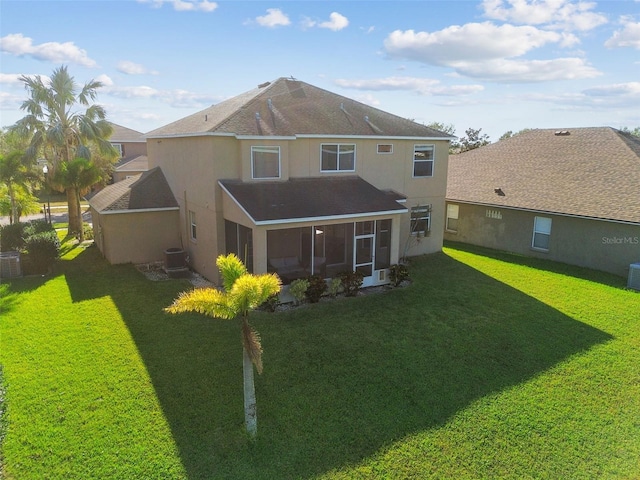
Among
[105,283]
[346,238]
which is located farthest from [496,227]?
[105,283]

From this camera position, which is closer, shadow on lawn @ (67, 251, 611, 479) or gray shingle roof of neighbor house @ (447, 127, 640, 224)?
shadow on lawn @ (67, 251, 611, 479)

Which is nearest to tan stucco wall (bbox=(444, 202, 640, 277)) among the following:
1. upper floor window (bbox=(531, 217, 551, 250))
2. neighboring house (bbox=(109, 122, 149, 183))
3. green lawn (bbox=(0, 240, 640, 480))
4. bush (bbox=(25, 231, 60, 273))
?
upper floor window (bbox=(531, 217, 551, 250))

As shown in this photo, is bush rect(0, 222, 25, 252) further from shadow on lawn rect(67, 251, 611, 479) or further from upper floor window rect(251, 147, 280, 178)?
upper floor window rect(251, 147, 280, 178)

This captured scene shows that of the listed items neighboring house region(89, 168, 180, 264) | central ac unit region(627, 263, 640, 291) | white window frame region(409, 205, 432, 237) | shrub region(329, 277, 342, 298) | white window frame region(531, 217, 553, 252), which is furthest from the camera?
white window frame region(409, 205, 432, 237)

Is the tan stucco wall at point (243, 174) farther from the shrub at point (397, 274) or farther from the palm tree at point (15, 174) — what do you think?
the palm tree at point (15, 174)

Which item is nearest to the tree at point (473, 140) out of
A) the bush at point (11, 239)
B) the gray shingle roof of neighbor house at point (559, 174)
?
the gray shingle roof of neighbor house at point (559, 174)

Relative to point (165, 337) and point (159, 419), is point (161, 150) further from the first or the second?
point (159, 419)
